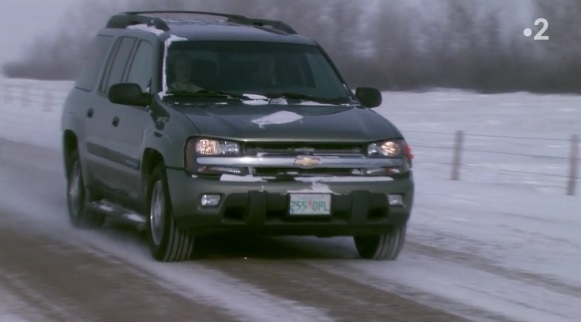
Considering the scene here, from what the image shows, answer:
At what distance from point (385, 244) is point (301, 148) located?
115cm

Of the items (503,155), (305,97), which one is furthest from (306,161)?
(503,155)

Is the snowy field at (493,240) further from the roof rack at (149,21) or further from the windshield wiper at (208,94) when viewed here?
the roof rack at (149,21)

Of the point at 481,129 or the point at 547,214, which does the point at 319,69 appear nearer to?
the point at 547,214

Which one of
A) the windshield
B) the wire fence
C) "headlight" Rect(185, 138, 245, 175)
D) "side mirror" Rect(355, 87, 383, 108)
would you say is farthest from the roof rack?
the wire fence

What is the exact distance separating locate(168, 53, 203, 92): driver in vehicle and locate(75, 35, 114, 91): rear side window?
63.0 inches

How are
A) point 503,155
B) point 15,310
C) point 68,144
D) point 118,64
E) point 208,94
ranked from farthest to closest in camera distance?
point 503,155
point 68,144
point 118,64
point 208,94
point 15,310

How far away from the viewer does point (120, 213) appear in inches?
417

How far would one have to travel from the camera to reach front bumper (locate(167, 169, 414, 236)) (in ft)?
29.2

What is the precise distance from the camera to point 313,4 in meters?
68.9

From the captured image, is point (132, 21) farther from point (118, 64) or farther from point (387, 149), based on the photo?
point (387, 149)

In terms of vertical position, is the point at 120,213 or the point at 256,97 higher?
the point at 256,97

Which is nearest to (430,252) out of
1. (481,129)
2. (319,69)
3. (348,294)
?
(319,69)

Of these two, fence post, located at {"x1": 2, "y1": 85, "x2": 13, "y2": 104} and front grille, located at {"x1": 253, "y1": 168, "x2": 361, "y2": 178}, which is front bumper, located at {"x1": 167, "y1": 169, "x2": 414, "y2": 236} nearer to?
front grille, located at {"x1": 253, "y1": 168, "x2": 361, "y2": 178}

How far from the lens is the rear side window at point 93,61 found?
11742 mm
